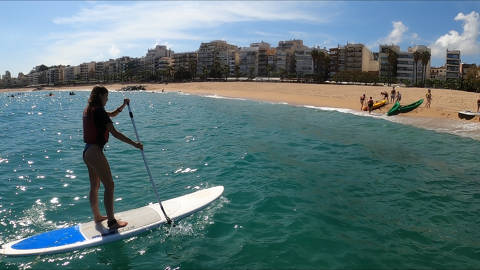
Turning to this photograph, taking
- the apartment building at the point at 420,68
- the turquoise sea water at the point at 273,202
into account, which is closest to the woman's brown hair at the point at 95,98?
the turquoise sea water at the point at 273,202

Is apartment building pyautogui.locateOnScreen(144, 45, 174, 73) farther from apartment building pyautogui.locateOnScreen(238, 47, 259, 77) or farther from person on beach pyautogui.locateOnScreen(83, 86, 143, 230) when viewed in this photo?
person on beach pyautogui.locateOnScreen(83, 86, 143, 230)

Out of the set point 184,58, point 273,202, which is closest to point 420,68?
point 184,58

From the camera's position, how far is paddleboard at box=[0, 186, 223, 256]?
18.6 feet

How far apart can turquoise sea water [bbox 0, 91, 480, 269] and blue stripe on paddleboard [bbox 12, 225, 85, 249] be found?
0.23 m

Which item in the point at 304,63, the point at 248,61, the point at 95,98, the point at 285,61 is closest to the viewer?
the point at 95,98

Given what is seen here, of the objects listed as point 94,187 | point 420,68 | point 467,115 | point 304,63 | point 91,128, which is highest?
point 304,63

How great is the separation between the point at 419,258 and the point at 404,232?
3.43 feet

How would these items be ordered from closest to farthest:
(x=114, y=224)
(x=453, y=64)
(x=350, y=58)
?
(x=114, y=224) < (x=453, y=64) < (x=350, y=58)

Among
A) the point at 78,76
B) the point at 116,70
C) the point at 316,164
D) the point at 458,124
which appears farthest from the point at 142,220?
the point at 78,76

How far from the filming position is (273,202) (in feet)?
27.0

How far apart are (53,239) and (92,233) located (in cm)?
63

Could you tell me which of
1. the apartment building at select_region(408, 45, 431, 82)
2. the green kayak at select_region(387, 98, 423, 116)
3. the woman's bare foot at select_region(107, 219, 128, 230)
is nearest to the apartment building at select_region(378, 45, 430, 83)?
the apartment building at select_region(408, 45, 431, 82)

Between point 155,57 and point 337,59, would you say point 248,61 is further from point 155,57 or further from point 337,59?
point 155,57

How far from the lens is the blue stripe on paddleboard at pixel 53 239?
5727 millimetres
